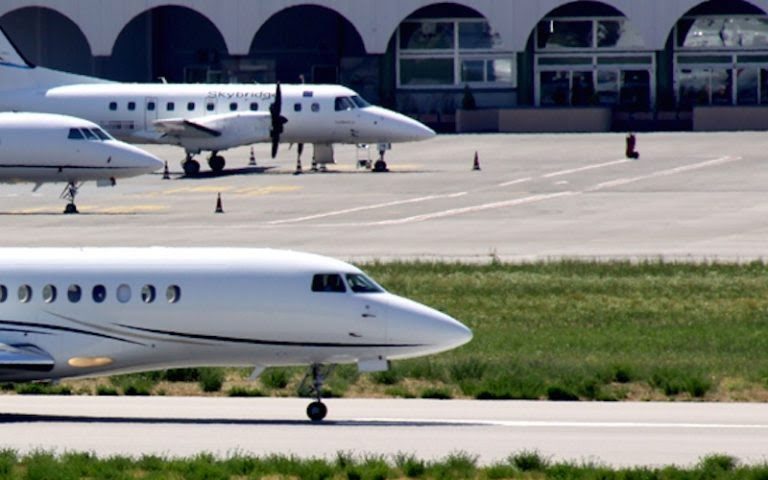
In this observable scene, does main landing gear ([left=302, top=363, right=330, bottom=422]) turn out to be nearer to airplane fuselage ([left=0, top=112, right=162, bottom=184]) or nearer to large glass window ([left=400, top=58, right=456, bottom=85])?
airplane fuselage ([left=0, top=112, right=162, bottom=184])

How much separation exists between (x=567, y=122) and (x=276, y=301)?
69.5 m

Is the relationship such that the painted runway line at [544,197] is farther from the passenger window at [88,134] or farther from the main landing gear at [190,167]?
the main landing gear at [190,167]

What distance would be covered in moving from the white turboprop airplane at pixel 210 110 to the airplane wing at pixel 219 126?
0.04 metres

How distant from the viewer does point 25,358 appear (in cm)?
2434

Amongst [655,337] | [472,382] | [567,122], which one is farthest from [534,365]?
[567,122]

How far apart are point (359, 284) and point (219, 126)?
46.3m

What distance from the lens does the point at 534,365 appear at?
2897 cm

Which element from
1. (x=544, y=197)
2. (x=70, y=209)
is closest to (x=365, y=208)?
(x=544, y=197)

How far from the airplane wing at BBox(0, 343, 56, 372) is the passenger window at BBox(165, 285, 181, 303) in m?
1.76

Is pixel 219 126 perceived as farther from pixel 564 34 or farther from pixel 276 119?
pixel 564 34

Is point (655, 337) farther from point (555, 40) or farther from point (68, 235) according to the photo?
point (555, 40)

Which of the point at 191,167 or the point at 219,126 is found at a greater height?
the point at 219,126

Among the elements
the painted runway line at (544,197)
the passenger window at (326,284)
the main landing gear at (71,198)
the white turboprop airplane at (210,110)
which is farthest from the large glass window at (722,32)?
the passenger window at (326,284)

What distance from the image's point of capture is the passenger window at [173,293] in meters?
24.4
